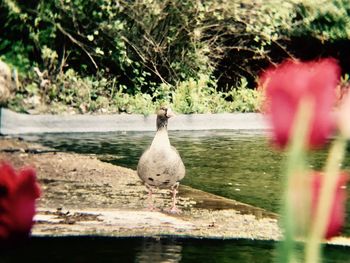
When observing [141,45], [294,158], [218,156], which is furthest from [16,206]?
[141,45]

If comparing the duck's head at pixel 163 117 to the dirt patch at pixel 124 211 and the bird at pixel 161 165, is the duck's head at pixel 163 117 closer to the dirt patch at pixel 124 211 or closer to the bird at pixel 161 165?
the bird at pixel 161 165

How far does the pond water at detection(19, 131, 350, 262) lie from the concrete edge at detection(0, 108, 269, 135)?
1.50ft

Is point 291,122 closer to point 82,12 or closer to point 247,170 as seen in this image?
point 247,170

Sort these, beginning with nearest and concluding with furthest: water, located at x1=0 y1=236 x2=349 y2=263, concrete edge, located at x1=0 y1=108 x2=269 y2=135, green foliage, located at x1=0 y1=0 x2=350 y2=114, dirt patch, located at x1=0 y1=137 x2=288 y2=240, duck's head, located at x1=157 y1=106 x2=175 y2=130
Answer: water, located at x1=0 y1=236 x2=349 y2=263 < dirt patch, located at x1=0 y1=137 x2=288 y2=240 < duck's head, located at x1=157 y1=106 x2=175 y2=130 < concrete edge, located at x1=0 y1=108 x2=269 y2=135 < green foliage, located at x1=0 y1=0 x2=350 y2=114

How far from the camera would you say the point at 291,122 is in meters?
0.66

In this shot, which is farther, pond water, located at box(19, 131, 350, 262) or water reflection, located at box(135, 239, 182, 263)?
pond water, located at box(19, 131, 350, 262)

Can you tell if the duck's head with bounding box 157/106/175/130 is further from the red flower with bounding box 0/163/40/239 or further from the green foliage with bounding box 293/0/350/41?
the green foliage with bounding box 293/0/350/41

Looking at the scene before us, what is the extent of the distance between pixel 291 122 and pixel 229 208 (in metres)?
5.15

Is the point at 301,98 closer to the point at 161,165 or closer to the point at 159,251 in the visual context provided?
the point at 159,251

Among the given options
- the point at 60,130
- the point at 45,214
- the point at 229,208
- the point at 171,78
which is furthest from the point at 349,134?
the point at 171,78

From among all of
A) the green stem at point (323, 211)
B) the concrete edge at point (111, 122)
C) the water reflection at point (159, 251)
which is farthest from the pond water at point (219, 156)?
the green stem at point (323, 211)

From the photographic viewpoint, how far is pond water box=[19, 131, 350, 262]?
691cm

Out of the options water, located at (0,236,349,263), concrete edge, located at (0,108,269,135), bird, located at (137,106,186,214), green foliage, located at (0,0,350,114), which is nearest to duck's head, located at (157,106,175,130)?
bird, located at (137,106,186,214)

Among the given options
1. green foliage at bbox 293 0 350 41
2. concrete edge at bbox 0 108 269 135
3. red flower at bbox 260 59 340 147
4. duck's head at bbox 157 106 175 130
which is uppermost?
green foliage at bbox 293 0 350 41
